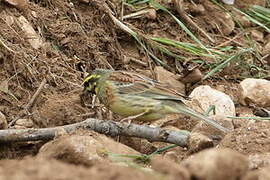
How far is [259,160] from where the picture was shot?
4012 mm

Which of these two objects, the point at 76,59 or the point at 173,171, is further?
the point at 76,59

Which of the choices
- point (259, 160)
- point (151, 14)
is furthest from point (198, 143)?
point (151, 14)

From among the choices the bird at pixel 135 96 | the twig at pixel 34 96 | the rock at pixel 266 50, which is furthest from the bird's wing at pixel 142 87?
the rock at pixel 266 50

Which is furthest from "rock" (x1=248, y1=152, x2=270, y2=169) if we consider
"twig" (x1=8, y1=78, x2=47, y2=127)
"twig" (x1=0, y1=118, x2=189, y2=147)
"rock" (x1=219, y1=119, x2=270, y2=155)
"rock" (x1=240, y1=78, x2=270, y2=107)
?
"rock" (x1=240, y1=78, x2=270, y2=107)

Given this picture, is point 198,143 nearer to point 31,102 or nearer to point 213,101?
point 31,102

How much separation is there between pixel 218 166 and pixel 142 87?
327 cm

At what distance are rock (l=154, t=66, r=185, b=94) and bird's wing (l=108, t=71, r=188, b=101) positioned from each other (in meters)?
1.07

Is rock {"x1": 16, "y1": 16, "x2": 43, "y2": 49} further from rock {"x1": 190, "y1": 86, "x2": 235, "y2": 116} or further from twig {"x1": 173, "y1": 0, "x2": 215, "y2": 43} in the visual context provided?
twig {"x1": 173, "y1": 0, "x2": 215, "y2": 43}

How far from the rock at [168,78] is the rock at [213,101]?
0.39 m

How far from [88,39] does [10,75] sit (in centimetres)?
115

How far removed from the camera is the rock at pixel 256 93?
6.58 meters

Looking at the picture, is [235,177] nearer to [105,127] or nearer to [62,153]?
[62,153]

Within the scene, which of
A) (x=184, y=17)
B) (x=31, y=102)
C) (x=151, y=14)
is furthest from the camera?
(x=184, y=17)

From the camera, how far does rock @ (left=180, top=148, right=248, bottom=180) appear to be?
2391mm
